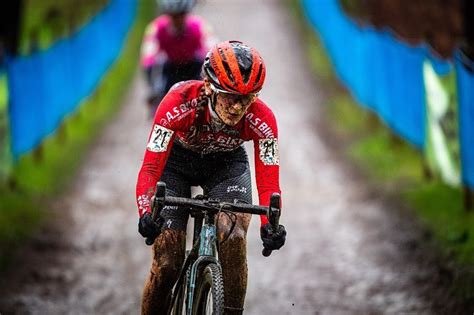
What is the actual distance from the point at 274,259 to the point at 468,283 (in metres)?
2.55

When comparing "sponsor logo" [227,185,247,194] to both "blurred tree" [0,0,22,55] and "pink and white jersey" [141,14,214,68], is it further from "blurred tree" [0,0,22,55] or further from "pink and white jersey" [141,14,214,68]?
"blurred tree" [0,0,22,55]

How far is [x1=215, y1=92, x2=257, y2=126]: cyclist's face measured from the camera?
5.48m

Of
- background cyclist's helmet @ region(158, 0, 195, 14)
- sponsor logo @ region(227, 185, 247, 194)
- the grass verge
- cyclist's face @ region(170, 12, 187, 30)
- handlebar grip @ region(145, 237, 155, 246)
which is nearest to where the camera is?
handlebar grip @ region(145, 237, 155, 246)

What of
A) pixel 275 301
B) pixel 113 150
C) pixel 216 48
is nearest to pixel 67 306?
pixel 275 301

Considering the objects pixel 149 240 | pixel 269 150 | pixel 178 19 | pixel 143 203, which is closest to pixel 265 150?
pixel 269 150

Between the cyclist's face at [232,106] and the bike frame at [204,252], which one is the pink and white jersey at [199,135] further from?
the bike frame at [204,252]

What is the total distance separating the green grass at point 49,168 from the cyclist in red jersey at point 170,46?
2.06m

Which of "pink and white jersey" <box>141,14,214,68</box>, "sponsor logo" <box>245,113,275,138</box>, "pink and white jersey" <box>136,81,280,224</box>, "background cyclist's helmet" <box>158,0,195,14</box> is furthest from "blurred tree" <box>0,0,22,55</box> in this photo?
"sponsor logo" <box>245,113,275,138</box>

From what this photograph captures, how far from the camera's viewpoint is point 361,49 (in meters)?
18.3

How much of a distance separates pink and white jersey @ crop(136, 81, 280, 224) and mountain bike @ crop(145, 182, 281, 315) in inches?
13.4

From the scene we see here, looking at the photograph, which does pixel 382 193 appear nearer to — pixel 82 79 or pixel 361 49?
pixel 361 49

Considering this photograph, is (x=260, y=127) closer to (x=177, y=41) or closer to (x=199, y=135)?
(x=199, y=135)

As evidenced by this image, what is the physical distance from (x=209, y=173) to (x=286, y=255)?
4072 millimetres

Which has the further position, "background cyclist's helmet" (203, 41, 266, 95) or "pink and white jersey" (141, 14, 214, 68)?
"pink and white jersey" (141, 14, 214, 68)
